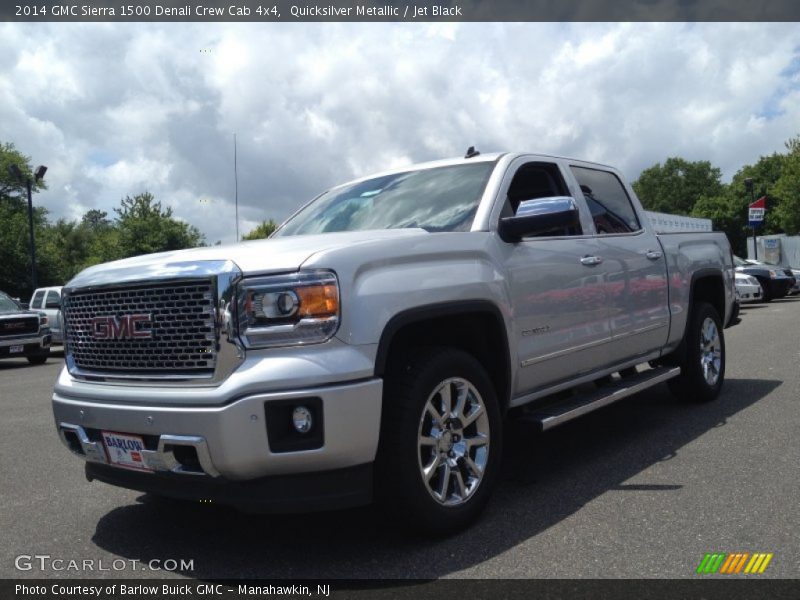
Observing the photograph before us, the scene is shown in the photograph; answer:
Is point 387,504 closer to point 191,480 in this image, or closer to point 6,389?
point 191,480

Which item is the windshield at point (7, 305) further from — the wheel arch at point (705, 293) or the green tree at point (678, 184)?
the green tree at point (678, 184)

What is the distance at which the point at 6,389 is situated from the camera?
35.6ft

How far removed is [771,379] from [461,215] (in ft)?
16.5

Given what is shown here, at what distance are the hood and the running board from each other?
1266mm

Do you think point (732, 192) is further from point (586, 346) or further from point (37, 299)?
point (586, 346)

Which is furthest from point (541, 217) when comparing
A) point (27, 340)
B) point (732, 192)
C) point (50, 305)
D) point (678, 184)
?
point (678, 184)

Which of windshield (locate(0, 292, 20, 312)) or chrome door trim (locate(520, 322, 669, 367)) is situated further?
windshield (locate(0, 292, 20, 312))

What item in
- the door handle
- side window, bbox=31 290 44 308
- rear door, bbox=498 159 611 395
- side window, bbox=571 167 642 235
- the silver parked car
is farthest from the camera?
the silver parked car

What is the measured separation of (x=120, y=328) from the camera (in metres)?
3.51

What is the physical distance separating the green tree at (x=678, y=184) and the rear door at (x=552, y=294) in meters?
88.5

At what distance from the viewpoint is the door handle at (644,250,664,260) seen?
18.2ft

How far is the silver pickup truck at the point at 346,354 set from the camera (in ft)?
10.1

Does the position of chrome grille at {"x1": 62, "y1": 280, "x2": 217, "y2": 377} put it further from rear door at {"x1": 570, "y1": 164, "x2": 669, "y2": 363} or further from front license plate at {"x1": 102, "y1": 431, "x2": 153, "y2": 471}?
rear door at {"x1": 570, "y1": 164, "x2": 669, "y2": 363}

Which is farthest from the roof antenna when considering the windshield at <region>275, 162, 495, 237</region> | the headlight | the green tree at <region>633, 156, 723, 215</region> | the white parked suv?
the green tree at <region>633, 156, 723, 215</region>
